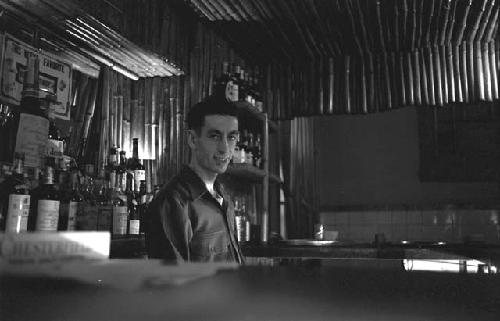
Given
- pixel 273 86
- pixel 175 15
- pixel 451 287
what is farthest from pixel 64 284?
pixel 273 86

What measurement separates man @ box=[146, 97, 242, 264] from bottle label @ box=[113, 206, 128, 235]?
0.37m

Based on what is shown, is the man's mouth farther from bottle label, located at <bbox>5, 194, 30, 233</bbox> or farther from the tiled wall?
the tiled wall

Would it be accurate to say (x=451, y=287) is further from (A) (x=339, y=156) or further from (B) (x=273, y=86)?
(A) (x=339, y=156)

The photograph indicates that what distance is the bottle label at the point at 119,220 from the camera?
2.15 metres

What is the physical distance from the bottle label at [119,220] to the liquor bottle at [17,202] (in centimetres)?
48

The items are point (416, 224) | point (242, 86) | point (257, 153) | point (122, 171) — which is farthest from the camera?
point (416, 224)

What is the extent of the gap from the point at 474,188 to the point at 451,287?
4.47 m

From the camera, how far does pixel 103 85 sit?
8.82ft

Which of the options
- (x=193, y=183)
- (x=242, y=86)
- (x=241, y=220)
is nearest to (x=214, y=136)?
(x=193, y=183)

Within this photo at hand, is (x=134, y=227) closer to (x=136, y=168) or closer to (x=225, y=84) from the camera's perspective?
(x=136, y=168)

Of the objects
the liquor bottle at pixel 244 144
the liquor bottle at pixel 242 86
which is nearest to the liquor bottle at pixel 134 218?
the liquor bottle at pixel 244 144

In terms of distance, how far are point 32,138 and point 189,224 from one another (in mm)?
784

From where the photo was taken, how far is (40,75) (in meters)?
2.26

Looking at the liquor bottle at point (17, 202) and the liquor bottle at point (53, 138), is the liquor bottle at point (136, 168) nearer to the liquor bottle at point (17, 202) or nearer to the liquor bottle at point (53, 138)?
the liquor bottle at point (53, 138)
